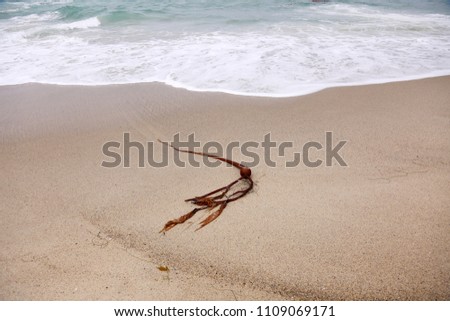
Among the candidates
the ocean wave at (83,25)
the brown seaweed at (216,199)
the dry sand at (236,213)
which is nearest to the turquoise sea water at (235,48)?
the ocean wave at (83,25)

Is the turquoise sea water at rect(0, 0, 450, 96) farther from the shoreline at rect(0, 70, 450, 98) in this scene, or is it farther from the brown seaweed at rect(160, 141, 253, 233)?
the brown seaweed at rect(160, 141, 253, 233)

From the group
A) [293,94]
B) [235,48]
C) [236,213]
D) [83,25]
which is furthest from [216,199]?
[83,25]

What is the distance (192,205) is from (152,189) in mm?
352

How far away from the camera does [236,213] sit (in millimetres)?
1922

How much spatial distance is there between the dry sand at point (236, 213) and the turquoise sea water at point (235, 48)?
1.02 metres

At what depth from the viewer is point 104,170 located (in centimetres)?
236

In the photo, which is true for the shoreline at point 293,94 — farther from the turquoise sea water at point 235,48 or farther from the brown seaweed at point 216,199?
the brown seaweed at point 216,199

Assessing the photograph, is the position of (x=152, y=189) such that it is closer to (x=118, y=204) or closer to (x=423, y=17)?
(x=118, y=204)

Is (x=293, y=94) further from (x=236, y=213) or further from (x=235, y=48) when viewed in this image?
(x=235, y=48)

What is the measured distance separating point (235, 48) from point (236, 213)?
4.10 m

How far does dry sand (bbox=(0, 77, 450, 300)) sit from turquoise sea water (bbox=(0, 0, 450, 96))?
102 centimetres

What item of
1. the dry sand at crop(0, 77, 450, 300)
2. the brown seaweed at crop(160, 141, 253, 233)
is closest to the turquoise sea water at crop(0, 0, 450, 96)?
the dry sand at crop(0, 77, 450, 300)

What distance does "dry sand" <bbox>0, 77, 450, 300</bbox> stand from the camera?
4.96 ft

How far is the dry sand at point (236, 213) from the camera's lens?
1511mm
